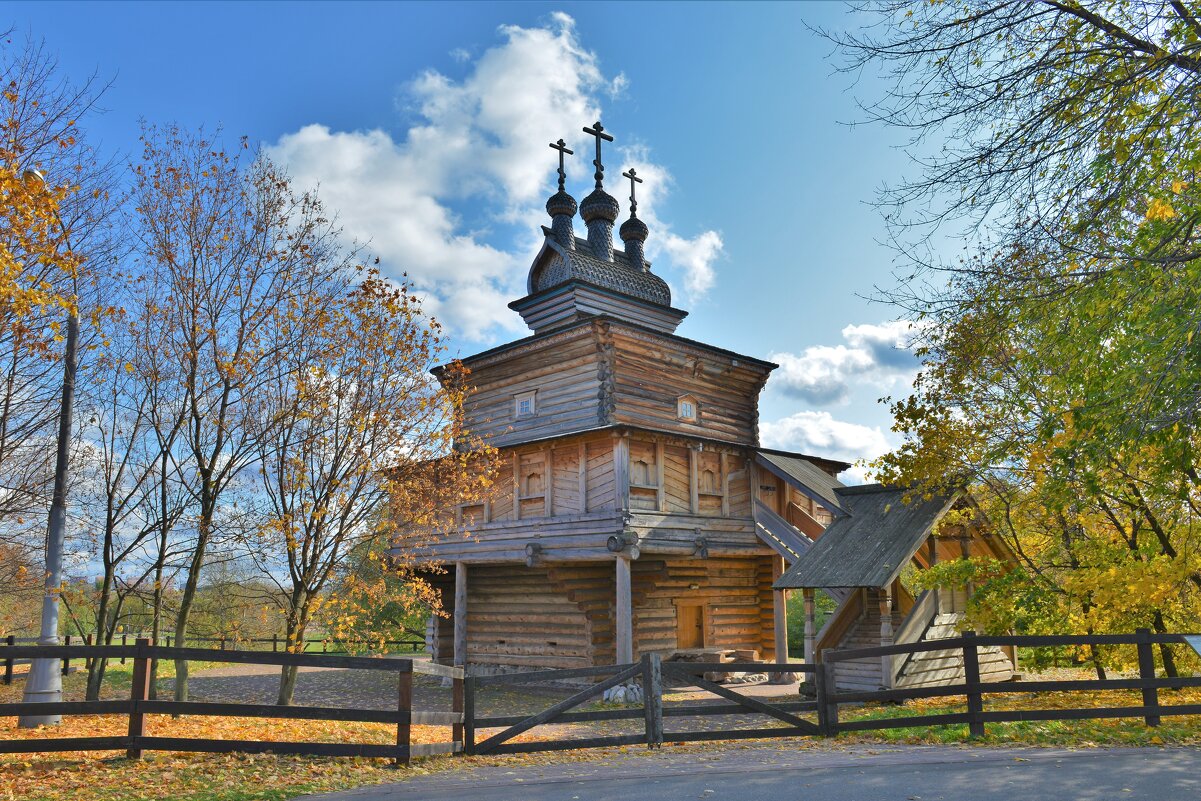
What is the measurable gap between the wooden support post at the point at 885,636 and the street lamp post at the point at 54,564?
44.1ft

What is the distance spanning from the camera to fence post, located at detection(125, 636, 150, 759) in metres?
8.80

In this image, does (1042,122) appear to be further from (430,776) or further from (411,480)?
(411,480)

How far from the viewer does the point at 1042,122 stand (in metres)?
8.97

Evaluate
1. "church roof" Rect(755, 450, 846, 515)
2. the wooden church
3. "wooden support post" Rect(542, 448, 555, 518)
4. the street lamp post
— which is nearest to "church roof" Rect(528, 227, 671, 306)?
the wooden church

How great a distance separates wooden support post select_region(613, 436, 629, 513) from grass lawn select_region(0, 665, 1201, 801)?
6.87 meters

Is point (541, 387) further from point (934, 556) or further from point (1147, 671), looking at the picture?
point (1147, 671)

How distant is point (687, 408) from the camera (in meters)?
24.1

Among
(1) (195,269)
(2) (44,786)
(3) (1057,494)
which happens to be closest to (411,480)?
(1) (195,269)

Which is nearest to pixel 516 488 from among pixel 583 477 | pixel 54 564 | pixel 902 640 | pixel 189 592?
pixel 583 477

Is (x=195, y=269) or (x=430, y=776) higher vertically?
(x=195, y=269)

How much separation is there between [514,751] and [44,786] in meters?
4.56

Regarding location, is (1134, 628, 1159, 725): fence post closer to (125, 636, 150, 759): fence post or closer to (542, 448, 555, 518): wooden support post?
(125, 636, 150, 759): fence post

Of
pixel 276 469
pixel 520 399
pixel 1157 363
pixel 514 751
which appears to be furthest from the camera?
pixel 520 399

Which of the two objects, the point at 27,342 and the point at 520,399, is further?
the point at 520,399
